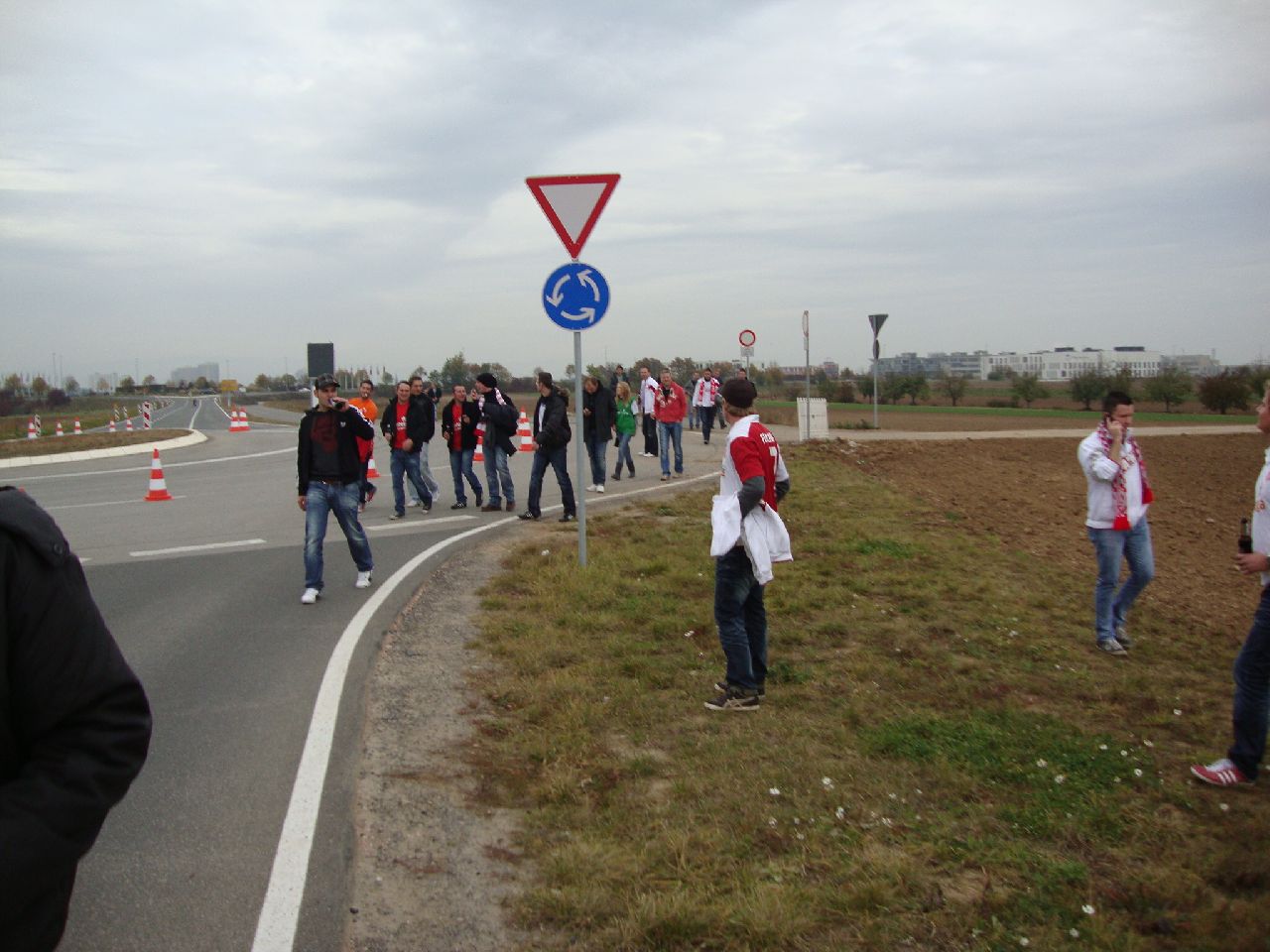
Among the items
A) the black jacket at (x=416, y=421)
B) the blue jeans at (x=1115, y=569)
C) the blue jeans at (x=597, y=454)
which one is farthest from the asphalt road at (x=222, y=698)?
the blue jeans at (x=1115, y=569)

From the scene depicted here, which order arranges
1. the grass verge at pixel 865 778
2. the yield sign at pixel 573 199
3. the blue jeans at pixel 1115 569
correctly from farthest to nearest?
the yield sign at pixel 573 199
the blue jeans at pixel 1115 569
the grass verge at pixel 865 778

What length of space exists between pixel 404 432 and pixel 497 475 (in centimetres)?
148

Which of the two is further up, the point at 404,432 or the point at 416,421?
the point at 416,421

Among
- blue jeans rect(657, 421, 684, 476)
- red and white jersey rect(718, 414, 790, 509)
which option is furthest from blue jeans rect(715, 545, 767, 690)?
blue jeans rect(657, 421, 684, 476)

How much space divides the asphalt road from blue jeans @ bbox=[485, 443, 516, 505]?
1.22 feet

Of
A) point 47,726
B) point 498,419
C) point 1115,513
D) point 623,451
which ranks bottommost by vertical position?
point 1115,513

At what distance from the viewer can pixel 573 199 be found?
8906mm

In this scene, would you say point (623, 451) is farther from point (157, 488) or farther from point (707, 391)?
point (707, 391)

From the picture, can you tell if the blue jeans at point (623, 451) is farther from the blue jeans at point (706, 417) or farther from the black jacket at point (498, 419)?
the blue jeans at point (706, 417)

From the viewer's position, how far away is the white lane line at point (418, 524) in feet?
42.8

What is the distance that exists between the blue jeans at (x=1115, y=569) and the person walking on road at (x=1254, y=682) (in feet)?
7.97

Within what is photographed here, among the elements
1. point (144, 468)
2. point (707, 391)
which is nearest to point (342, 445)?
point (144, 468)

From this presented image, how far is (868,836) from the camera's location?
4.31 metres

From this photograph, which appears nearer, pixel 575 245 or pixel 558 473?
pixel 575 245
